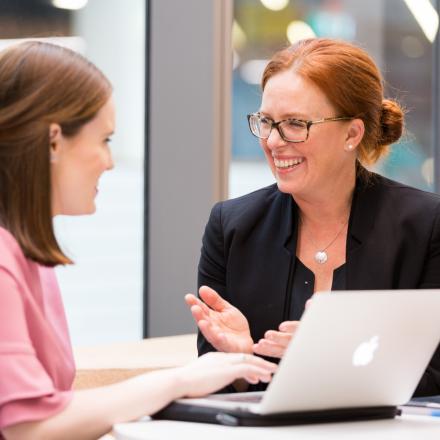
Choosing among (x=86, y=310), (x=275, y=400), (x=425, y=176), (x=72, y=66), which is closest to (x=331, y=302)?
(x=275, y=400)

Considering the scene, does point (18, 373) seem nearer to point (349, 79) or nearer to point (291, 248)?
point (291, 248)

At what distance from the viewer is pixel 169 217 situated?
3420 millimetres

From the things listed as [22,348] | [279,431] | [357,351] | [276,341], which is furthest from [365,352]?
[22,348]

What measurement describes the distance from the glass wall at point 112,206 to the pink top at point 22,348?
136 cm

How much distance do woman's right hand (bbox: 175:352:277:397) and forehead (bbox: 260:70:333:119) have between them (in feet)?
2.76

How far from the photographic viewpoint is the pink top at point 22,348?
1.57 meters

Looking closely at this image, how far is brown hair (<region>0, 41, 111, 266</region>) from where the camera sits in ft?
5.61

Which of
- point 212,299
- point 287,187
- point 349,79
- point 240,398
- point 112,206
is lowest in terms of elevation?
point 240,398

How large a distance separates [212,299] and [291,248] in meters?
Answer: 0.36

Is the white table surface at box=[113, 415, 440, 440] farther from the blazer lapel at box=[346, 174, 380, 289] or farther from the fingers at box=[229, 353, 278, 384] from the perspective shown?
the blazer lapel at box=[346, 174, 380, 289]

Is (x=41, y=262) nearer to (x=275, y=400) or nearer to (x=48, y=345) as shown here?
(x=48, y=345)

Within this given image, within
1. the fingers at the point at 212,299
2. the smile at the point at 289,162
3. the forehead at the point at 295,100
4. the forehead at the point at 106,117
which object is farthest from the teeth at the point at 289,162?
the forehead at the point at 106,117

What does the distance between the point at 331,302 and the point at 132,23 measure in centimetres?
203

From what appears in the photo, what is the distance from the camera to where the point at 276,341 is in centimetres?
203
